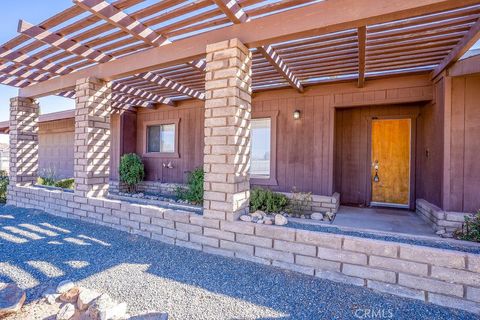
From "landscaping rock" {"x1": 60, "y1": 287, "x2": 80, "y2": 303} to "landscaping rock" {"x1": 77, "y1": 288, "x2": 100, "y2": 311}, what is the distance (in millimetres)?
40

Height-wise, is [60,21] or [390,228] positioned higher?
[60,21]

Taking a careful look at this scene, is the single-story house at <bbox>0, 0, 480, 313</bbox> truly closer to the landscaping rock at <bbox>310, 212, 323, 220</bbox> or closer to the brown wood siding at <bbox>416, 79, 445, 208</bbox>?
the brown wood siding at <bbox>416, 79, 445, 208</bbox>

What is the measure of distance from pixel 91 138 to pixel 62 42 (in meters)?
1.39

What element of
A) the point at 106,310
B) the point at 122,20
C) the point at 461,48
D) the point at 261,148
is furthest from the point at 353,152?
the point at 106,310

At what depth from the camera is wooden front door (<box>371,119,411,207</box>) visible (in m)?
5.51

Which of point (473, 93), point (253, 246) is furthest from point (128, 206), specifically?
point (473, 93)

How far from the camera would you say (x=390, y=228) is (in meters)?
3.99

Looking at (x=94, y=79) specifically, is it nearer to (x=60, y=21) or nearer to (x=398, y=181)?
(x=60, y=21)

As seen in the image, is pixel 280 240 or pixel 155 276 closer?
A: pixel 155 276

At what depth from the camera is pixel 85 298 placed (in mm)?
1815

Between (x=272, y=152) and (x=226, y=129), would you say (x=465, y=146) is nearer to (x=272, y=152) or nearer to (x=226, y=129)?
(x=272, y=152)

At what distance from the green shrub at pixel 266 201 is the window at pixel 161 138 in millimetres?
3360

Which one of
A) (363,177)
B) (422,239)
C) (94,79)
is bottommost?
(422,239)

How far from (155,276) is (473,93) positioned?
193 inches
